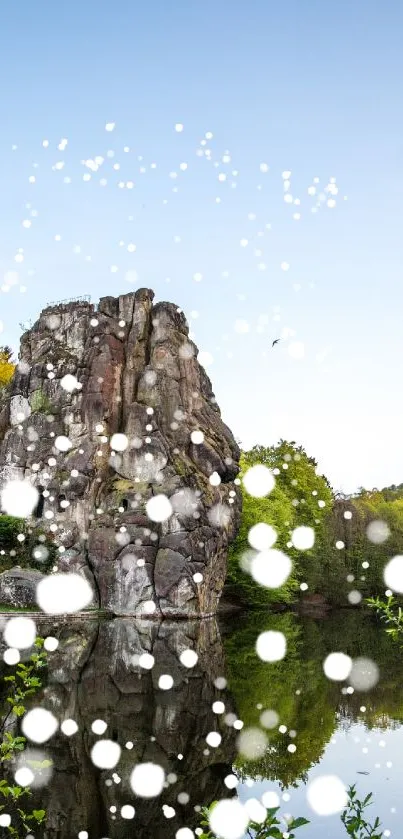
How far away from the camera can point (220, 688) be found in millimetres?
16859

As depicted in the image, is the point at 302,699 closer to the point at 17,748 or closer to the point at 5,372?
the point at 17,748

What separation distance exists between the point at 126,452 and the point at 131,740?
36.4 metres

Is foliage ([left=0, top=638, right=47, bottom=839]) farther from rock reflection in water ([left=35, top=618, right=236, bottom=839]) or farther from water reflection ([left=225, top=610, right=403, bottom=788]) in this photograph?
water reflection ([left=225, top=610, right=403, bottom=788])

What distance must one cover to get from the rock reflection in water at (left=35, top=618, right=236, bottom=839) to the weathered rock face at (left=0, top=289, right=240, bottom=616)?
64.2 feet

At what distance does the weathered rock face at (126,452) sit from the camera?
142 ft

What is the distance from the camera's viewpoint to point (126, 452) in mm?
47594

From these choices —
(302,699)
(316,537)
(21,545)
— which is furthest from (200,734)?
(316,537)

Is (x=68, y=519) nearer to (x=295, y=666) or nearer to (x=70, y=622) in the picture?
(x=70, y=622)

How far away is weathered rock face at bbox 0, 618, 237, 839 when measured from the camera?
8.34 meters

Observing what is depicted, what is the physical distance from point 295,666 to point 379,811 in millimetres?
12997

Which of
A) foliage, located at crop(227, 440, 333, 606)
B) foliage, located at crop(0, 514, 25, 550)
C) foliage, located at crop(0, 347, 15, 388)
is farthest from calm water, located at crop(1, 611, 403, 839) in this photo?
foliage, located at crop(0, 347, 15, 388)

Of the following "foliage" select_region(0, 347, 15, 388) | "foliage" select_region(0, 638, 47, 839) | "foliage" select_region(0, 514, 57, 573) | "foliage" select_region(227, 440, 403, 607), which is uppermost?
"foliage" select_region(0, 347, 15, 388)

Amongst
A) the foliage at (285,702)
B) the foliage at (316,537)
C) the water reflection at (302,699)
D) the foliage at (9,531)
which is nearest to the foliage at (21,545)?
the foliage at (9,531)

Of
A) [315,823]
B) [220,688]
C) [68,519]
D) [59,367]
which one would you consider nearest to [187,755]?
[315,823]
